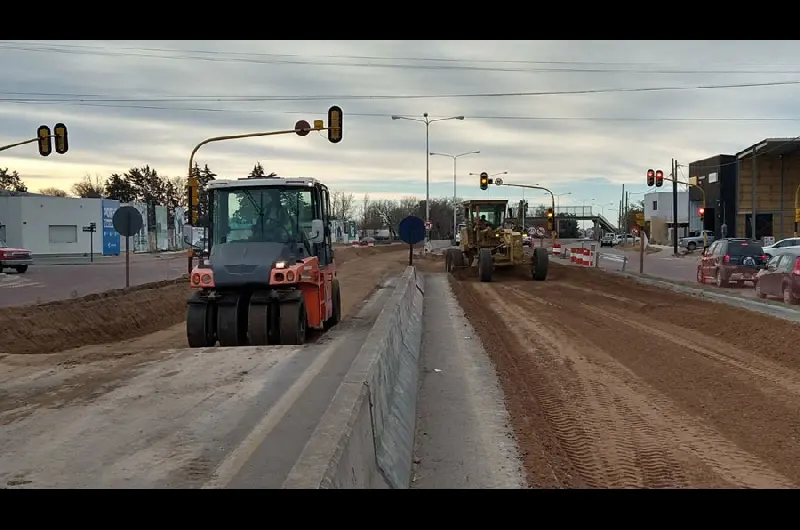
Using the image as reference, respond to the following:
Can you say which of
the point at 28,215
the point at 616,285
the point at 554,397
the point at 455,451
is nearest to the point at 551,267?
the point at 616,285

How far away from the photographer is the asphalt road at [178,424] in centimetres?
582

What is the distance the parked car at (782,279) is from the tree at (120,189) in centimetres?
10860

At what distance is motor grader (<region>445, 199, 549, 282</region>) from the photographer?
29109 mm

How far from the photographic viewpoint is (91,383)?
31.4 ft

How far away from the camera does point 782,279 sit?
747 inches

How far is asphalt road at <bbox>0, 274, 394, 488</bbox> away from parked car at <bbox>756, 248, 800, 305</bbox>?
41.1 ft

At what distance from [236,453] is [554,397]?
3948 millimetres

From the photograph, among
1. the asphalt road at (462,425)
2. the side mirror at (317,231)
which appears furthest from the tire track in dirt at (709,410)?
the side mirror at (317,231)

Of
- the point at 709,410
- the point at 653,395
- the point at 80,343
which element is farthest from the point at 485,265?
the point at 709,410

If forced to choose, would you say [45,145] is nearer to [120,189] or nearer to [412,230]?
[412,230]

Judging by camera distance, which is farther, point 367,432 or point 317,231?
point 317,231

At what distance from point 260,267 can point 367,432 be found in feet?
24.3
